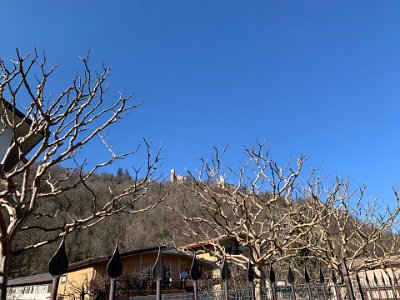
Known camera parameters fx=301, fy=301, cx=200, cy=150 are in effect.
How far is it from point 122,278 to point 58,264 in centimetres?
1927

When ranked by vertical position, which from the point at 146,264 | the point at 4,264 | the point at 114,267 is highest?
the point at 146,264

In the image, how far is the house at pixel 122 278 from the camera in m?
18.8

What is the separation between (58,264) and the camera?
1.69 m

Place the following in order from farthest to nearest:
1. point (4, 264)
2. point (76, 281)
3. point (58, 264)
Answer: point (76, 281) → point (4, 264) → point (58, 264)

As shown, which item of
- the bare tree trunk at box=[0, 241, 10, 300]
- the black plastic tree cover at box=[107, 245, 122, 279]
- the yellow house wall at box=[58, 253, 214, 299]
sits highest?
the yellow house wall at box=[58, 253, 214, 299]

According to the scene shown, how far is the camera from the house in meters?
18.8

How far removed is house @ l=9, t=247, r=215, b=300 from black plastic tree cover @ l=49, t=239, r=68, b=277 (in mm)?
15360

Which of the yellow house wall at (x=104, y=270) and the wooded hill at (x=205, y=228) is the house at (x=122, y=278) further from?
the wooded hill at (x=205, y=228)

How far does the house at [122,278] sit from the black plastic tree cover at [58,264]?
15360 mm

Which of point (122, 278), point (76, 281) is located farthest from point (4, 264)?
point (76, 281)

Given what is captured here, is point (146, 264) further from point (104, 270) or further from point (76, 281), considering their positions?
point (76, 281)

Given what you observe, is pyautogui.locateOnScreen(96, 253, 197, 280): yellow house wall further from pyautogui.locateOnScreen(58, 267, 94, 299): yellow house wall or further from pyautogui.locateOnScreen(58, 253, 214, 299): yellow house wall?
pyautogui.locateOnScreen(58, 267, 94, 299): yellow house wall

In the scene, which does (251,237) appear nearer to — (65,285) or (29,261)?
(65,285)

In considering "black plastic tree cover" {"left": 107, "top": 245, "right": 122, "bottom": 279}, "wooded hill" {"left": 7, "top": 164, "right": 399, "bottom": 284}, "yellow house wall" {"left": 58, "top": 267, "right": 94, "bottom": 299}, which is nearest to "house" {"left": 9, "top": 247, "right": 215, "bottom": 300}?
"yellow house wall" {"left": 58, "top": 267, "right": 94, "bottom": 299}
